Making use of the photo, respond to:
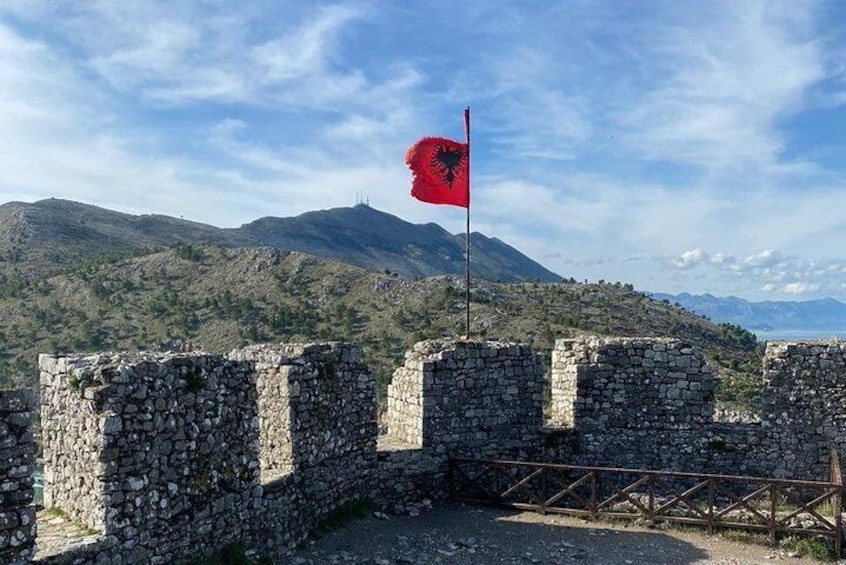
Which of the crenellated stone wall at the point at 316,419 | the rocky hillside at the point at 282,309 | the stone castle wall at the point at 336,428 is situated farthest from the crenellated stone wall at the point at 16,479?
the rocky hillside at the point at 282,309

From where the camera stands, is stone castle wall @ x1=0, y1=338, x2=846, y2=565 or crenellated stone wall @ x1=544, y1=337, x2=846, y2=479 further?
crenellated stone wall @ x1=544, y1=337, x2=846, y2=479

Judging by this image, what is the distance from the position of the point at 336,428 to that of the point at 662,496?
23.4 feet

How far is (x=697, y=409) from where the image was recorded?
1558 centimetres

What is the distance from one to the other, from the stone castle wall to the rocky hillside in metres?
15.2

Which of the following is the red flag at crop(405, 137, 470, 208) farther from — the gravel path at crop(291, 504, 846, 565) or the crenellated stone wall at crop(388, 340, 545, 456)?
the gravel path at crop(291, 504, 846, 565)

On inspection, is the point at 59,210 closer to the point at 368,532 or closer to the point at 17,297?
the point at 17,297

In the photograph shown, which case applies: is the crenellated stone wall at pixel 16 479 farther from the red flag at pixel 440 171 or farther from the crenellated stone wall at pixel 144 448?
the red flag at pixel 440 171

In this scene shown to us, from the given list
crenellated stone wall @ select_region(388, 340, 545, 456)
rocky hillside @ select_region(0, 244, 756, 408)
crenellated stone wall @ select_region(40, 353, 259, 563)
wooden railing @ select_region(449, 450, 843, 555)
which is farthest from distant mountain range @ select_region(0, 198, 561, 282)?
crenellated stone wall @ select_region(40, 353, 259, 563)

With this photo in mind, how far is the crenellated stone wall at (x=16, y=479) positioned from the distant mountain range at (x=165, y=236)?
167 ft

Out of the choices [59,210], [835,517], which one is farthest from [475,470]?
[59,210]

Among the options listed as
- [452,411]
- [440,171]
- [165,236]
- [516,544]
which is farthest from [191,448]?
[165,236]

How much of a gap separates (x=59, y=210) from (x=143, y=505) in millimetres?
93383

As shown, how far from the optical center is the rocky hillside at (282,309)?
123ft

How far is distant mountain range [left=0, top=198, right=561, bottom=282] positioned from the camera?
68.4m
